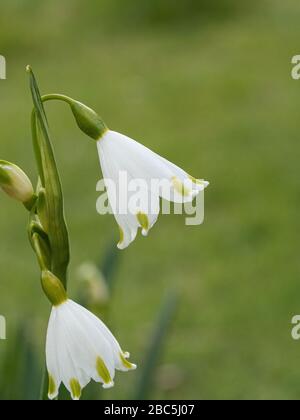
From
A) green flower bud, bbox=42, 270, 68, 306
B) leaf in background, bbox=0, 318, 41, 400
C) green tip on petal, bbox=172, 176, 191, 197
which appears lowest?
leaf in background, bbox=0, 318, 41, 400

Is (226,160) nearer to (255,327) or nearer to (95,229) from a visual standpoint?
(95,229)

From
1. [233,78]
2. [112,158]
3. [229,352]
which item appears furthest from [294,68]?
[112,158]

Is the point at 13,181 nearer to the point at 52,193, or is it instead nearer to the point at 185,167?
the point at 52,193

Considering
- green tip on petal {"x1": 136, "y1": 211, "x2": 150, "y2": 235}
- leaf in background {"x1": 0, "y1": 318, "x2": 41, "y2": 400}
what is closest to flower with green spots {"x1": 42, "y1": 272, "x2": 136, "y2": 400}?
green tip on petal {"x1": 136, "y1": 211, "x2": 150, "y2": 235}

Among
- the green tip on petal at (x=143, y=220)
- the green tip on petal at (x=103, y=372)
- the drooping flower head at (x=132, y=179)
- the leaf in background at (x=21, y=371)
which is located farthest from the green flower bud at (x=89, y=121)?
the leaf in background at (x=21, y=371)

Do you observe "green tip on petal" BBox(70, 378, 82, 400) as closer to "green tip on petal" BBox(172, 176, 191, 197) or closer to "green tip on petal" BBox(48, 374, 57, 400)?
"green tip on petal" BBox(48, 374, 57, 400)
